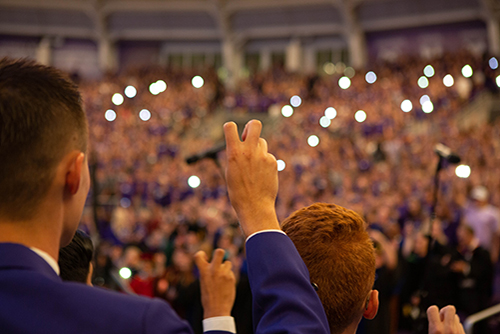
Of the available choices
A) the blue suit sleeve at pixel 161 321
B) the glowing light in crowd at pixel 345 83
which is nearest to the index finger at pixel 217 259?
the blue suit sleeve at pixel 161 321

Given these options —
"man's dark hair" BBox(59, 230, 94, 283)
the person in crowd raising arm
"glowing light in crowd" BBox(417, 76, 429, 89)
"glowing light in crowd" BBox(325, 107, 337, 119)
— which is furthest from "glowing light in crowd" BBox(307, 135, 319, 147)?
the person in crowd raising arm

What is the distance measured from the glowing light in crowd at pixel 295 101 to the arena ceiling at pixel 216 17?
239 inches

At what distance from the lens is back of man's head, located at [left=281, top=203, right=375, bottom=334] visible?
0.98 m

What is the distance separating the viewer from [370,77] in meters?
15.9

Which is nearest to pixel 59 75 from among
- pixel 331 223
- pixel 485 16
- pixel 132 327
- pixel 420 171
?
pixel 132 327

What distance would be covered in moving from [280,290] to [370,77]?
16.0 metres

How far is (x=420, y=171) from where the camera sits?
27.7 feet

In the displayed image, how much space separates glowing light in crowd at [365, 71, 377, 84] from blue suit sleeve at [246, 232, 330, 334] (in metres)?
15.4

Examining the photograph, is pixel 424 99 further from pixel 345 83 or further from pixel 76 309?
pixel 76 309

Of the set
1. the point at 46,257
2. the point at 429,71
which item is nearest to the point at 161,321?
the point at 46,257

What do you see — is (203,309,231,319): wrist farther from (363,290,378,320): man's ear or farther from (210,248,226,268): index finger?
(363,290,378,320): man's ear

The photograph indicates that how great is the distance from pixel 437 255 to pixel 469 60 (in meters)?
11.1

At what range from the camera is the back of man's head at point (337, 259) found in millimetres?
977

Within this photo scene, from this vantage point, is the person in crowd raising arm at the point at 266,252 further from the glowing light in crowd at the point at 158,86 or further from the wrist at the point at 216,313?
the glowing light in crowd at the point at 158,86
